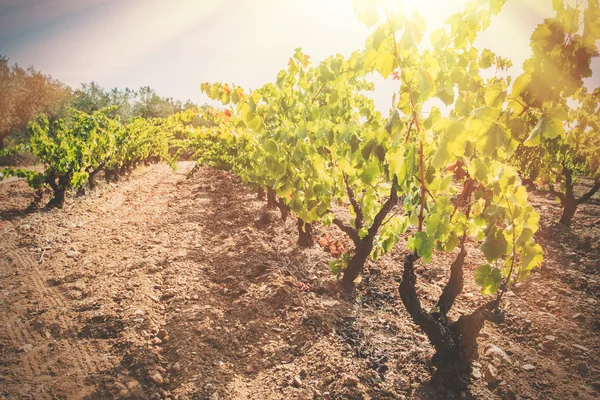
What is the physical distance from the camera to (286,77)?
355 centimetres

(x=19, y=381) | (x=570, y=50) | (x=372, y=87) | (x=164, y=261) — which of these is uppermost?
(x=372, y=87)

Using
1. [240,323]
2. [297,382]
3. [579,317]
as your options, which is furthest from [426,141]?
[579,317]

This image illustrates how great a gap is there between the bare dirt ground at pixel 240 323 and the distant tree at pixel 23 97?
23.4 m

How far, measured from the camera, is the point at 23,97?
23.9m

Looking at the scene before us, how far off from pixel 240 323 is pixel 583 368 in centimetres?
370

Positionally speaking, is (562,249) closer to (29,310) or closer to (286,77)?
(286,77)

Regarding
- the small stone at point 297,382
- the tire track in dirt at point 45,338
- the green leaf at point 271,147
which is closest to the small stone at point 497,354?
the small stone at point 297,382

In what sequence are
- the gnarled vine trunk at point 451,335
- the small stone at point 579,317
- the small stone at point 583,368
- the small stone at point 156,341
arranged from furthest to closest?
the small stone at point 579,317 → the small stone at point 156,341 → the small stone at point 583,368 → the gnarled vine trunk at point 451,335

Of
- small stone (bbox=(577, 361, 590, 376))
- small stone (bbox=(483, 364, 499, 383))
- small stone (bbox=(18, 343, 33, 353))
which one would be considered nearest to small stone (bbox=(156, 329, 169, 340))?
small stone (bbox=(18, 343, 33, 353))

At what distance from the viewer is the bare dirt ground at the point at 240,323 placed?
8.86ft

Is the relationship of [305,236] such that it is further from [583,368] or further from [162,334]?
[583,368]

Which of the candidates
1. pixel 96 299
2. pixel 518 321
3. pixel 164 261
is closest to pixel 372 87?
pixel 518 321

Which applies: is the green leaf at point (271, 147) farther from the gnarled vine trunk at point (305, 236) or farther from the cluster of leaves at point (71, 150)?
the cluster of leaves at point (71, 150)

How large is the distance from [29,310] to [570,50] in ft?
17.3
